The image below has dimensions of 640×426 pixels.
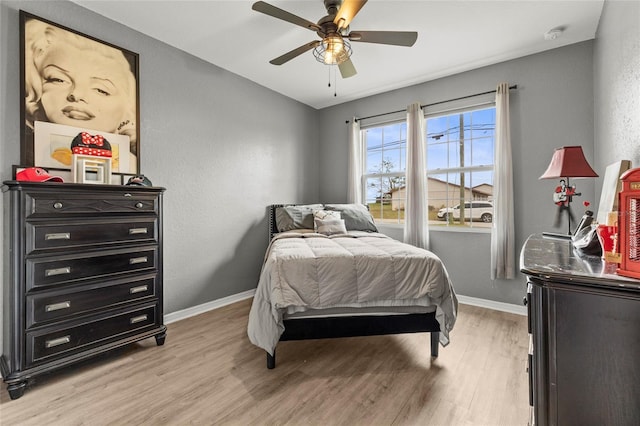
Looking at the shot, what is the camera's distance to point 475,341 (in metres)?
2.37

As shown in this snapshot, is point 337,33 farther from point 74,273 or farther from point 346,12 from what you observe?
point 74,273

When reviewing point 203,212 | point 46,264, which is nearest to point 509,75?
point 203,212

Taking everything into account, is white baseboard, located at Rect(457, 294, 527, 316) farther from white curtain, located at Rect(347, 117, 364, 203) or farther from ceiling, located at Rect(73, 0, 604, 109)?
ceiling, located at Rect(73, 0, 604, 109)

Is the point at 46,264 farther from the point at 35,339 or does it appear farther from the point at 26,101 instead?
the point at 26,101

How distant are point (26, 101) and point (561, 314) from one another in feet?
10.4

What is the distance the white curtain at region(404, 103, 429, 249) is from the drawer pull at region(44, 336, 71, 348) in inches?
129

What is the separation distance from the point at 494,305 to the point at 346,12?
A: 3.17m

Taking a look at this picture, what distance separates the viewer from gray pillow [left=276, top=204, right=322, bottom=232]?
3436 millimetres

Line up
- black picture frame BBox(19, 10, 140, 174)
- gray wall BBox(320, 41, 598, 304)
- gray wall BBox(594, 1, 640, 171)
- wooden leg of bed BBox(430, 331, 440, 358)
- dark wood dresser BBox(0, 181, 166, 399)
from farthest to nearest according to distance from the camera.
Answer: gray wall BBox(320, 41, 598, 304) < wooden leg of bed BBox(430, 331, 440, 358) < black picture frame BBox(19, 10, 140, 174) < dark wood dresser BBox(0, 181, 166, 399) < gray wall BBox(594, 1, 640, 171)

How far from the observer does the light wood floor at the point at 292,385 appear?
1530mm

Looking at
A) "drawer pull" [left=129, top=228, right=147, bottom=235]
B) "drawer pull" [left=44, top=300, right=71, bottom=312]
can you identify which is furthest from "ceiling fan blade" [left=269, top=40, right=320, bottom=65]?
"drawer pull" [left=44, top=300, right=71, bottom=312]

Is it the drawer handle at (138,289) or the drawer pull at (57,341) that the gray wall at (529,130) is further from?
the drawer pull at (57,341)

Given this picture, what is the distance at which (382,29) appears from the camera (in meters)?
2.53

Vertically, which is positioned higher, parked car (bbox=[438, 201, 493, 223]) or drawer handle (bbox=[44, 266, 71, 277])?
parked car (bbox=[438, 201, 493, 223])
